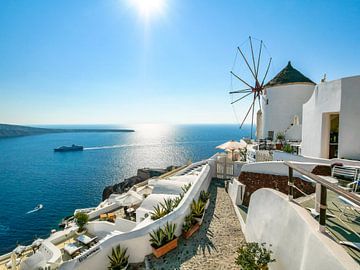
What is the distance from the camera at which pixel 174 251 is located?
20.7 ft

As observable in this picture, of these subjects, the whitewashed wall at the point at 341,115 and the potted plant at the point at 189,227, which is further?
the whitewashed wall at the point at 341,115

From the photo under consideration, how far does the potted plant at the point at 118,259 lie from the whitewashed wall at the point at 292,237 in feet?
12.4

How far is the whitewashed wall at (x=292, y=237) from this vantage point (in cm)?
268

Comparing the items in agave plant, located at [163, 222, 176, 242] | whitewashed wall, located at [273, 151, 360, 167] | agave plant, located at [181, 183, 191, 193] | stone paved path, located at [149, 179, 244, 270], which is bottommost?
stone paved path, located at [149, 179, 244, 270]

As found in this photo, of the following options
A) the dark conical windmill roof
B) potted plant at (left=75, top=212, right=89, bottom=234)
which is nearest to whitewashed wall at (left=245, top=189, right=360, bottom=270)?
potted plant at (left=75, top=212, right=89, bottom=234)

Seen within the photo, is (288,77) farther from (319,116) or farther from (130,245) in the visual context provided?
(130,245)

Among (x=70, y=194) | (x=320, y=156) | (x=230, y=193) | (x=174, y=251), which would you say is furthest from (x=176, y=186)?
(x=70, y=194)

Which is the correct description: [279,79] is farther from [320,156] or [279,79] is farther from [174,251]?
[174,251]

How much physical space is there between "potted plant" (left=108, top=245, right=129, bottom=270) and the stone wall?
6193mm

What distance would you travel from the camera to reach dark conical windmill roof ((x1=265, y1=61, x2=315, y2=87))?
20438 millimetres

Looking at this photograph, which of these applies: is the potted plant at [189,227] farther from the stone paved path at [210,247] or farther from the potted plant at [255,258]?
the potted plant at [255,258]

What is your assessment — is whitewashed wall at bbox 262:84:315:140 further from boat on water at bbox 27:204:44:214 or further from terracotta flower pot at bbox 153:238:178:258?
boat on water at bbox 27:204:44:214

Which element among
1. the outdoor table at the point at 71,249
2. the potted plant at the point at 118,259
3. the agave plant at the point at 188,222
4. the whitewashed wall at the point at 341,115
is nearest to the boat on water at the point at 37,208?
the outdoor table at the point at 71,249

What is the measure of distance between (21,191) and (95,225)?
41.0 metres
